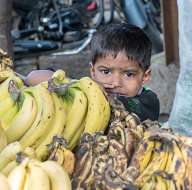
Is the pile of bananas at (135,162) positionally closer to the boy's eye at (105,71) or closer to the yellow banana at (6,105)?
the yellow banana at (6,105)

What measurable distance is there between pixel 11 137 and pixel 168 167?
0.54 metres

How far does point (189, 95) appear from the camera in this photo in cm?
376

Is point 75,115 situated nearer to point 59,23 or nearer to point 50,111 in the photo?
point 50,111

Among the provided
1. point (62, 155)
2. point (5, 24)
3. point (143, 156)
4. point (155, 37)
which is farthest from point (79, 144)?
point (155, 37)

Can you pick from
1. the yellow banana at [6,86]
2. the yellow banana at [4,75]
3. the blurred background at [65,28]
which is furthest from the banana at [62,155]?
the blurred background at [65,28]

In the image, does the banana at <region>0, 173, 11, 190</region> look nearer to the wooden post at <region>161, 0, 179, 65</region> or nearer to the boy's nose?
the boy's nose

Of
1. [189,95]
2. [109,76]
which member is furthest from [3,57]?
[189,95]

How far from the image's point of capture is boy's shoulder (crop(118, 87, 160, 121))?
8.85ft

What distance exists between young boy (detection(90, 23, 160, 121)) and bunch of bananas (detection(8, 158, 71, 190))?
1.15 m

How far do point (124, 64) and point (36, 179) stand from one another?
136 centimetres

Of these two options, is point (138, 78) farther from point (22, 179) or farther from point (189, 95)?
point (22, 179)

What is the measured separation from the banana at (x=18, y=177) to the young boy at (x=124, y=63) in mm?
1191

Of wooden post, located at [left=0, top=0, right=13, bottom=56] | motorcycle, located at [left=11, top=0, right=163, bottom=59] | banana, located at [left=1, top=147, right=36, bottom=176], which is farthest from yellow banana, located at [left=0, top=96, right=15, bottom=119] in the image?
motorcycle, located at [left=11, top=0, right=163, bottom=59]

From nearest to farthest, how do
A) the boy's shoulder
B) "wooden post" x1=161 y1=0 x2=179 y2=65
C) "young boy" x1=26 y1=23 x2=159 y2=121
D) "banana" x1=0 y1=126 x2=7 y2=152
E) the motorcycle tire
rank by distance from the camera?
"banana" x1=0 y1=126 x2=7 y2=152 → the boy's shoulder → "young boy" x1=26 y1=23 x2=159 y2=121 → "wooden post" x1=161 y1=0 x2=179 y2=65 → the motorcycle tire
